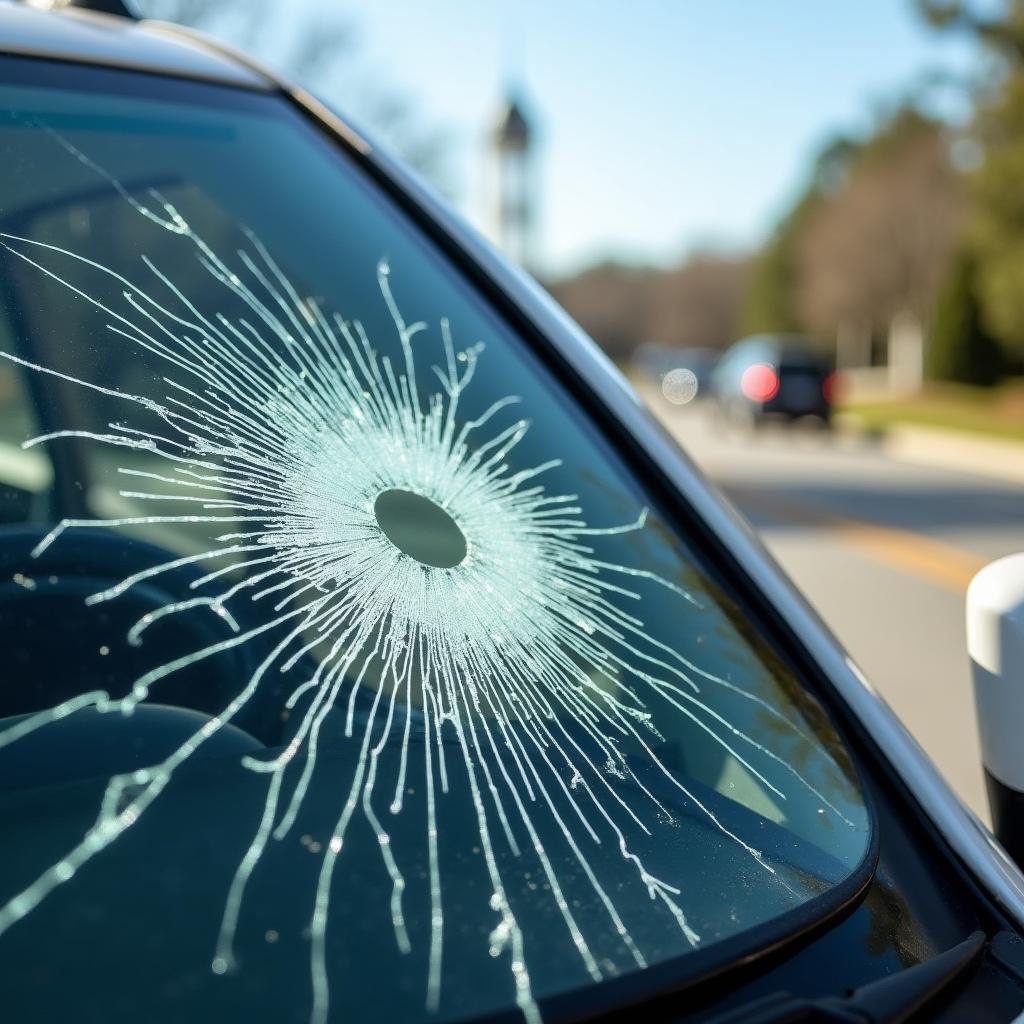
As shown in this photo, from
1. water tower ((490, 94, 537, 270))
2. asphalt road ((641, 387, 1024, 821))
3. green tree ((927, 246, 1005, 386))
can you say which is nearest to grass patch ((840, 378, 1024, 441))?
green tree ((927, 246, 1005, 386))

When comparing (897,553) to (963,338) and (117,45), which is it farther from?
(963,338)

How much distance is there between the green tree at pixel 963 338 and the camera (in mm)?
41188

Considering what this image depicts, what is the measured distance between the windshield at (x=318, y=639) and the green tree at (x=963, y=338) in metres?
42.5

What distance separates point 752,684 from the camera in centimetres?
132

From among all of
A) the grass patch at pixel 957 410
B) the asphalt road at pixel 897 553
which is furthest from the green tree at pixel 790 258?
the asphalt road at pixel 897 553

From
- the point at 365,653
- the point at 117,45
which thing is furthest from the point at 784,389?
the point at 365,653

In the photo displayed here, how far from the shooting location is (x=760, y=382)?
24672 millimetres

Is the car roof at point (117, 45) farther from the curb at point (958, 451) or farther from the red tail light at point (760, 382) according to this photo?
the red tail light at point (760, 382)

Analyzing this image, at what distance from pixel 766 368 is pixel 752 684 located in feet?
78.4

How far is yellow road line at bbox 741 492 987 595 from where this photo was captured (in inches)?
331

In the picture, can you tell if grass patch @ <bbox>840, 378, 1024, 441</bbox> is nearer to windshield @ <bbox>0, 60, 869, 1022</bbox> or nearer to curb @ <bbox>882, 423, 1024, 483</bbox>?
curb @ <bbox>882, 423, 1024, 483</bbox>

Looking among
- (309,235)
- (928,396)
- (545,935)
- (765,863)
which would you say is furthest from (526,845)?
(928,396)

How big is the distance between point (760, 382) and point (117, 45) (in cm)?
2387

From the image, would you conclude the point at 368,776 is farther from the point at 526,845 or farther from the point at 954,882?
the point at 954,882
